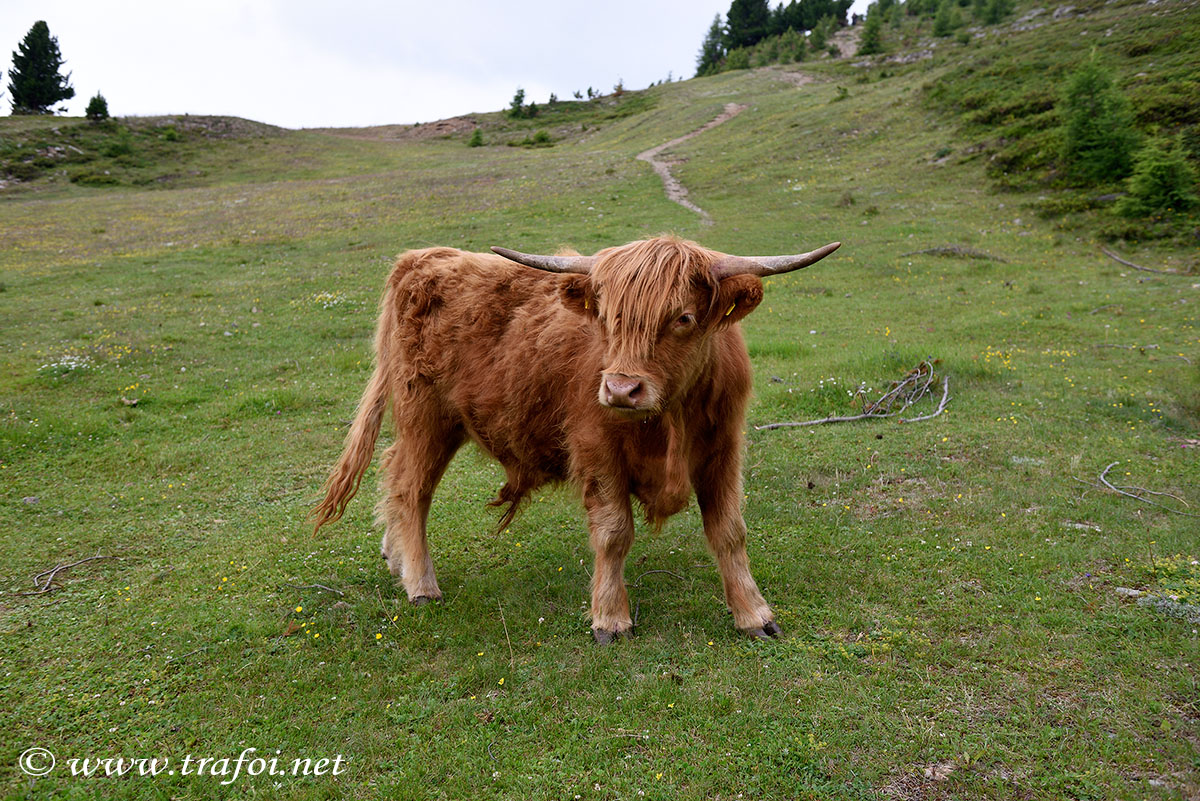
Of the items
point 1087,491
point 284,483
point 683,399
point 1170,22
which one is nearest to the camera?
point 683,399

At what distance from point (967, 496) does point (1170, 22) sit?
35518 mm

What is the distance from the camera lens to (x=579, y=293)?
4.44 meters

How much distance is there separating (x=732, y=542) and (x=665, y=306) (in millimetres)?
1788

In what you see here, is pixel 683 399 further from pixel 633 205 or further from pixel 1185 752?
pixel 633 205

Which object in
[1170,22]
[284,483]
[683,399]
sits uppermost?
[1170,22]

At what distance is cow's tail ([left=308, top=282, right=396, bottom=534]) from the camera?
229 inches

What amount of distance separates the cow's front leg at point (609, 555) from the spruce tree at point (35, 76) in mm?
73954

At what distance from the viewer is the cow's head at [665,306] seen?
3.93m

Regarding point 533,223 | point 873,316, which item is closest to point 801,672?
point 873,316

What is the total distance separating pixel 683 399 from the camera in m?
4.48

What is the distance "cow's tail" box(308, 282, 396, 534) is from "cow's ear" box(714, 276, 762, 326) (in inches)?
118

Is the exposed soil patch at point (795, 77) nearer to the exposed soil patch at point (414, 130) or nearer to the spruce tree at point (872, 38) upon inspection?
Result: the spruce tree at point (872, 38)

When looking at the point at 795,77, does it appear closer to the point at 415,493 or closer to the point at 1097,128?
the point at 1097,128

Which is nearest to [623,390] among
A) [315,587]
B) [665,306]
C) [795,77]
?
[665,306]
